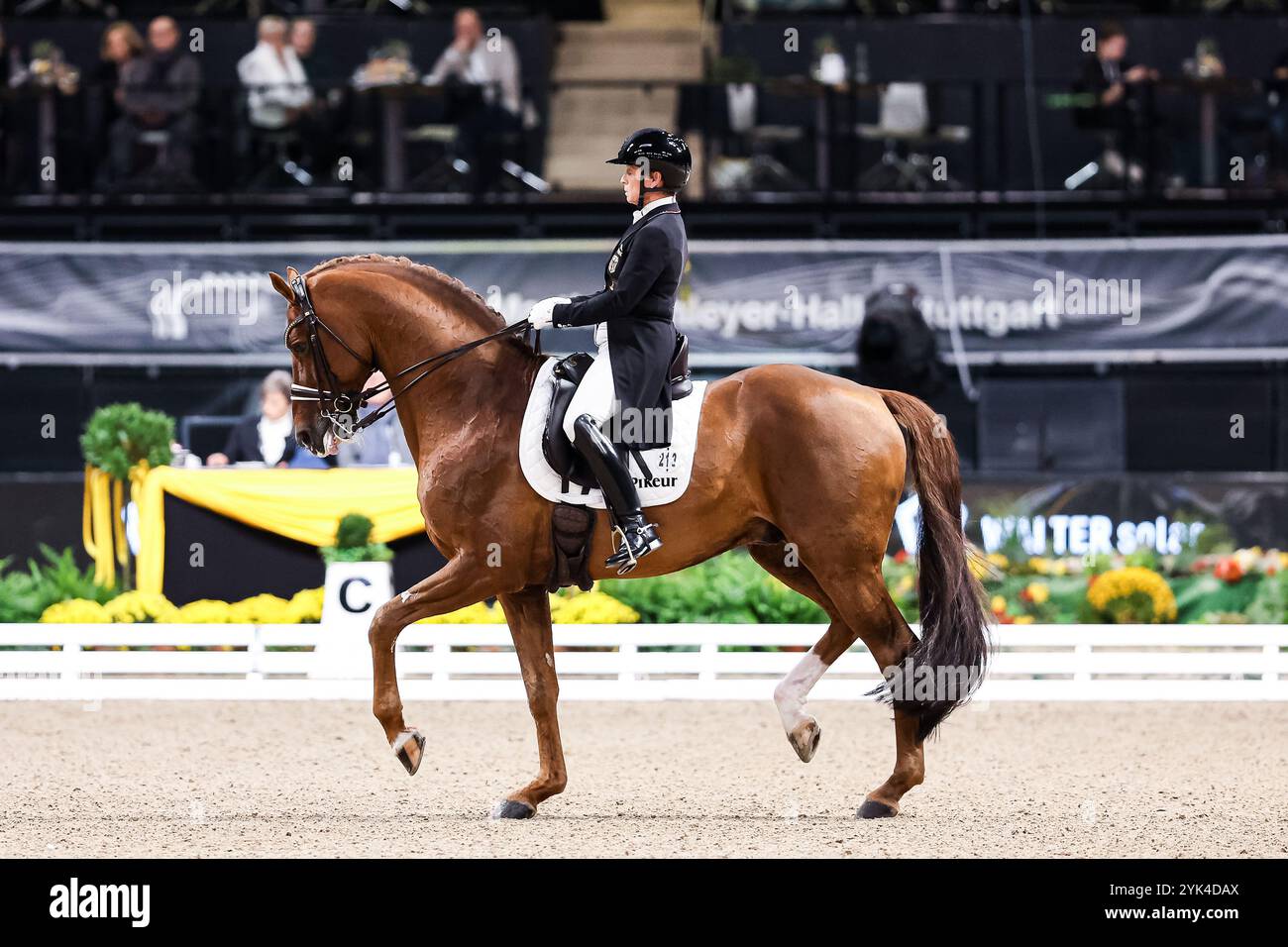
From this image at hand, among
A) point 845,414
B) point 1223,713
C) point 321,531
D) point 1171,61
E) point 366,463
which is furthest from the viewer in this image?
point 1171,61

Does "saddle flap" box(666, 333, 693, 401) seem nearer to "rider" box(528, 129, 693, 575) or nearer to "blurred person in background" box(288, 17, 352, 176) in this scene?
"rider" box(528, 129, 693, 575)

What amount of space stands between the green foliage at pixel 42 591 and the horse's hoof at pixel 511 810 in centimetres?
567

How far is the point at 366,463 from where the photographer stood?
1359 cm

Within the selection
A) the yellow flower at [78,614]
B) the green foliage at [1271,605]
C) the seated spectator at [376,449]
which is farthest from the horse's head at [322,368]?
the green foliage at [1271,605]

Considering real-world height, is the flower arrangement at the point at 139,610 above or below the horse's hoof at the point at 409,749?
below

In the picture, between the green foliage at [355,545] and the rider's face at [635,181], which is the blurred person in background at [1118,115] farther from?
the rider's face at [635,181]

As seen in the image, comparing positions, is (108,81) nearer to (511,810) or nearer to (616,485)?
(616,485)

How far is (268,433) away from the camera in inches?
515

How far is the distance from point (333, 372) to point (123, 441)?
5026 mm

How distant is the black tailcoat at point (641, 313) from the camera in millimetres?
7160

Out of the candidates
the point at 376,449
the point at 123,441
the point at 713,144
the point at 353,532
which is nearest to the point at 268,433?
the point at 376,449

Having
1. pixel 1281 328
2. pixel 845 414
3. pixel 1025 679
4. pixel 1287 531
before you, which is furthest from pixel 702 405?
pixel 1281 328

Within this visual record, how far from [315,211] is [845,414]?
9.76 metres
